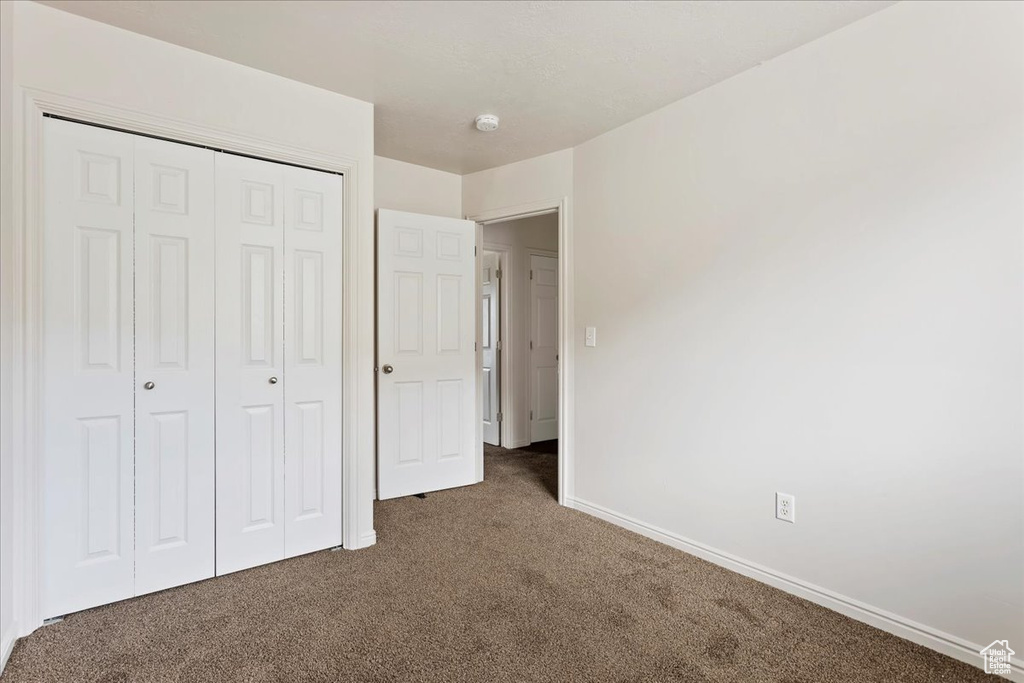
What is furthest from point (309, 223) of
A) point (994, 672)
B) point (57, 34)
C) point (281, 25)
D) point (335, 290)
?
point (994, 672)

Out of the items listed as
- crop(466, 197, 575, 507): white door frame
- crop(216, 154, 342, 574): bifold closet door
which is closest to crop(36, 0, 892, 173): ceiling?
crop(216, 154, 342, 574): bifold closet door

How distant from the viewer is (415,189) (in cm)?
381

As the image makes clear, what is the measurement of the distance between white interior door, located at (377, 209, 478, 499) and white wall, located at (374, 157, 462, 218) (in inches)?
11.8

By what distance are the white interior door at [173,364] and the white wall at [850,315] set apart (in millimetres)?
2209

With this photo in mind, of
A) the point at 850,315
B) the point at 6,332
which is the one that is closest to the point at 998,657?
the point at 850,315

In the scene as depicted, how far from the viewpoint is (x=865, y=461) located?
1999mm

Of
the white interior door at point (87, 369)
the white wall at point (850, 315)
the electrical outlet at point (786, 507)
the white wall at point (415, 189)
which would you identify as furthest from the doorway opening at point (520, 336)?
the white interior door at point (87, 369)

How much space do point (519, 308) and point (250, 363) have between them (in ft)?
9.74

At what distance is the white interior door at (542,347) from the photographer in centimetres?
512

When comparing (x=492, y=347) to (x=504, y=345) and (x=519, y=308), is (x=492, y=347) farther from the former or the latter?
(x=519, y=308)

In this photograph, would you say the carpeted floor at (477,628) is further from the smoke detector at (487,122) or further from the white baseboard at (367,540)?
the smoke detector at (487,122)

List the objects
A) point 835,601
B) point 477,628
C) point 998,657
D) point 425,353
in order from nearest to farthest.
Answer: point 998,657 → point 477,628 → point 835,601 → point 425,353

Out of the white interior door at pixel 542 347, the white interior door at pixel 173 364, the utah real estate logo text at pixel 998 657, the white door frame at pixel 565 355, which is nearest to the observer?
the utah real estate logo text at pixel 998 657

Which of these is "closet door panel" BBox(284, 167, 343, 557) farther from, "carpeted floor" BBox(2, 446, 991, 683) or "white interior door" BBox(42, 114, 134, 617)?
"white interior door" BBox(42, 114, 134, 617)
